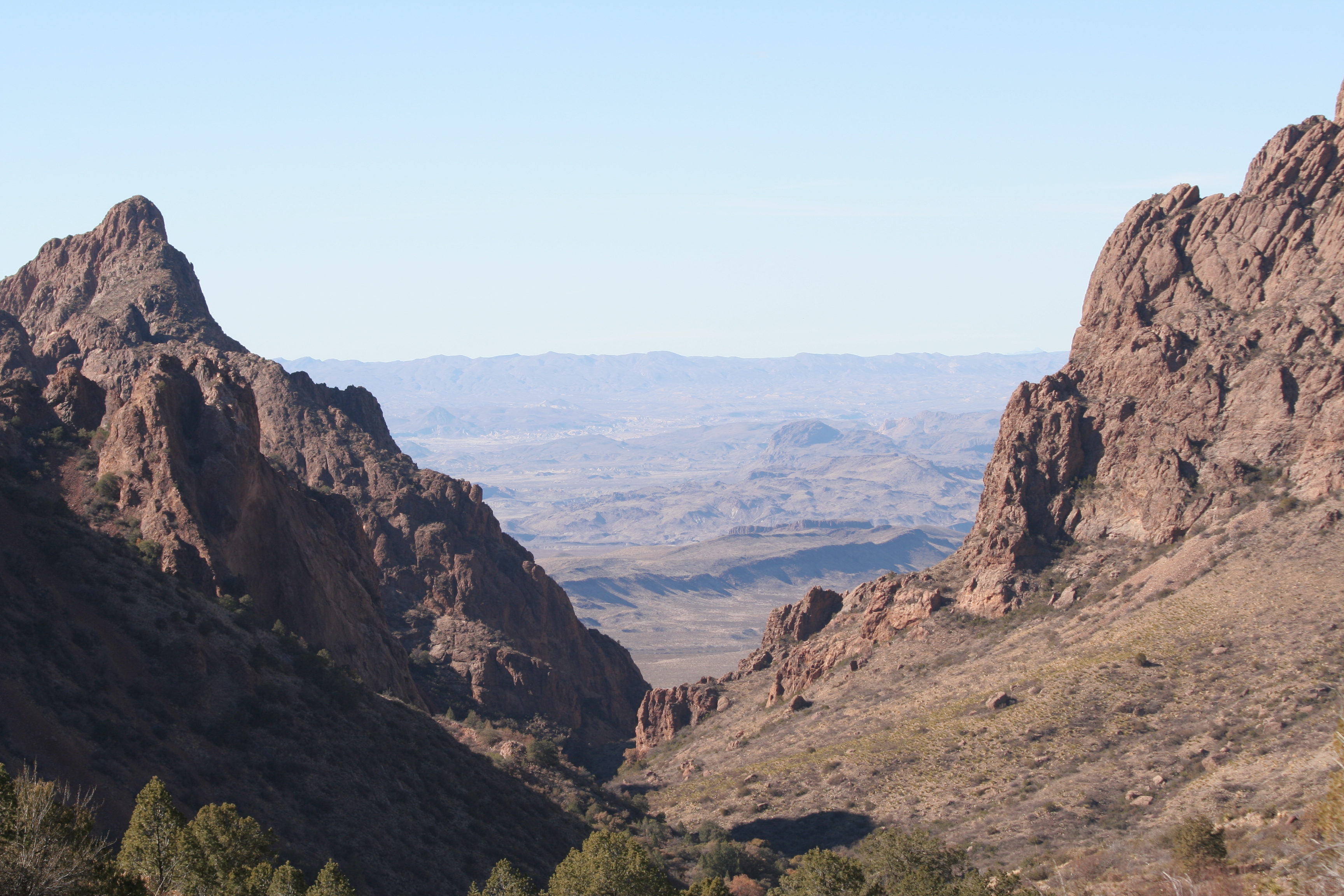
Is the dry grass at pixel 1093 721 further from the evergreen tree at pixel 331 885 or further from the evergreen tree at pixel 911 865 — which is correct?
the evergreen tree at pixel 331 885

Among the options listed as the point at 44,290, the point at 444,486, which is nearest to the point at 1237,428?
the point at 444,486

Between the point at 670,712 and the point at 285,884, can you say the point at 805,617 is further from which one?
the point at 285,884

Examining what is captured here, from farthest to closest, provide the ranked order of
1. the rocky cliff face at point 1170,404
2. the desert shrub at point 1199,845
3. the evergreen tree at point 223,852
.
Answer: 1. the rocky cliff face at point 1170,404
2. the desert shrub at point 1199,845
3. the evergreen tree at point 223,852

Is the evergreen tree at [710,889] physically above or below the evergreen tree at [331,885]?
below

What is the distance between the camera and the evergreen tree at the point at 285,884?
1563 inches

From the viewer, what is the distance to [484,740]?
79.6 m

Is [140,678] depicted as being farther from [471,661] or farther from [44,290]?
[44,290]

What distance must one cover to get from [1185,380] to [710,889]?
202 ft

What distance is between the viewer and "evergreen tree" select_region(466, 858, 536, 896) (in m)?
44.0

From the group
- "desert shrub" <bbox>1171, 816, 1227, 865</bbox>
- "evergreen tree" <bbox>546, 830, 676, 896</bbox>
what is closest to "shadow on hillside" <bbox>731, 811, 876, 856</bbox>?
"evergreen tree" <bbox>546, 830, 676, 896</bbox>

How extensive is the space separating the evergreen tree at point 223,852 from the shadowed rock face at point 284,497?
29380 mm

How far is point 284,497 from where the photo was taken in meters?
82.0

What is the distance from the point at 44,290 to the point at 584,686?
6542 cm

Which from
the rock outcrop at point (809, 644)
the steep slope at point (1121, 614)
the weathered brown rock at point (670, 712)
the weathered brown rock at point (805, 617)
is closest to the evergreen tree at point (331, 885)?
the steep slope at point (1121, 614)
